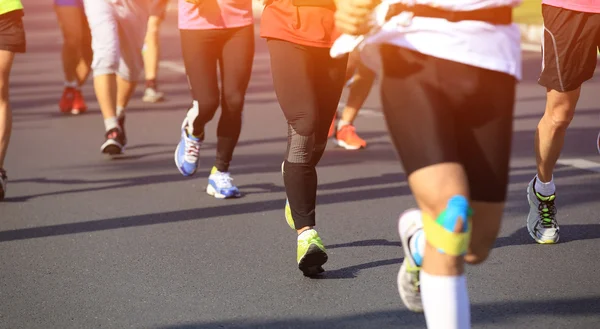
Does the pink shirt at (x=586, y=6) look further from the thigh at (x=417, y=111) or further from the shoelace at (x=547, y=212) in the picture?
the thigh at (x=417, y=111)

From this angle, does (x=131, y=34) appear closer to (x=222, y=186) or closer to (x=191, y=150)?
(x=191, y=150)

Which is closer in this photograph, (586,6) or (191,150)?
(586,6)

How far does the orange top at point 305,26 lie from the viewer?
17.3ft

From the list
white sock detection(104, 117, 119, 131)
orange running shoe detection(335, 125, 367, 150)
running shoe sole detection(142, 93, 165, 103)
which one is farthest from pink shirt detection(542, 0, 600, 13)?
running shoe sole detection(142, 93, 165, 103)

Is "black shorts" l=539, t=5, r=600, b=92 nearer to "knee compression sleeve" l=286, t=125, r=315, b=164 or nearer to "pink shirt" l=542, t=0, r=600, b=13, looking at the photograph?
"pink shirt" l=542, t=0, r=600, b=13

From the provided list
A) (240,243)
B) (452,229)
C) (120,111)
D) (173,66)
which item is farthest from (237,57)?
(173,66)

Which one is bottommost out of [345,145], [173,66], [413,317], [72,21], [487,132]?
[173,66]

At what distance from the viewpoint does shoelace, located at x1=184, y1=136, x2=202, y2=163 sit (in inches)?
304

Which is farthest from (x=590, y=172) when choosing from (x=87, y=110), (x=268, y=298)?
(x=87, y=110)

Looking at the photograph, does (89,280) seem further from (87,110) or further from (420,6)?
Answer: (87,110)

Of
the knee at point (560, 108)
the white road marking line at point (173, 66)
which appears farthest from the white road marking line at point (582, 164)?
the white road marking line at point (173, 66)

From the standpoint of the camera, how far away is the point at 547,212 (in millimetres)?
6070

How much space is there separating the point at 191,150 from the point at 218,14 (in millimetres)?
1105

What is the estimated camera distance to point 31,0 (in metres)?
47.0
